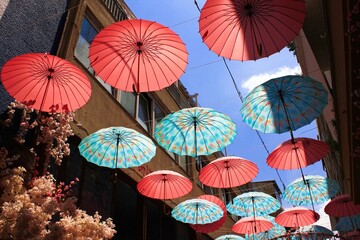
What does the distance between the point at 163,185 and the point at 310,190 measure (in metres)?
5.74

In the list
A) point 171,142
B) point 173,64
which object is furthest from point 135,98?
point 173,64

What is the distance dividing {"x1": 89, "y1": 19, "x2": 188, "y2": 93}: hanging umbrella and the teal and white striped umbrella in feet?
6.98

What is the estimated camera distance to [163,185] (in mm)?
9820

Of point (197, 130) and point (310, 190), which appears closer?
point (197, 130)

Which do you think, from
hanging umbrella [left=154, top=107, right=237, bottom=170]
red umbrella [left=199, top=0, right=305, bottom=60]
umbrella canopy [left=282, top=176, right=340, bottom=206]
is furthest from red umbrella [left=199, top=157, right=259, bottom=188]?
red umbrella [left=199, top=0, right=305, bottom=60]

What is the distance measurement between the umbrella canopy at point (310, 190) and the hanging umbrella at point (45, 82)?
865cm

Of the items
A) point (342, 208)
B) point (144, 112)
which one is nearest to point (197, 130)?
point (144, 112)

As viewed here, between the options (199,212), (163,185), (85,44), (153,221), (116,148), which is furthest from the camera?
(153,221)

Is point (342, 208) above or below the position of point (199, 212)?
above

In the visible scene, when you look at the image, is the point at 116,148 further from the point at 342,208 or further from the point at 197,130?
the point at 342,208

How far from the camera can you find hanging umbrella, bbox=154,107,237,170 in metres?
8.59

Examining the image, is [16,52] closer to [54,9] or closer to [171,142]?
[54,9]

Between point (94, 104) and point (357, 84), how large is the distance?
22.2 ft

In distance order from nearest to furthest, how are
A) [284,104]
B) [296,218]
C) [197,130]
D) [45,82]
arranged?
[45,82] → [284,104] → [197,130] → [296,218]
